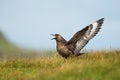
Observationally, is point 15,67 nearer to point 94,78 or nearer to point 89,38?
point 89,38

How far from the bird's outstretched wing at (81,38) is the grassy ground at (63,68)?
0.67 m

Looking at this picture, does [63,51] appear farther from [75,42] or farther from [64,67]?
[64,67]

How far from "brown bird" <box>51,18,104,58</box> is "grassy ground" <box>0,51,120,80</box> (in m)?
0.39

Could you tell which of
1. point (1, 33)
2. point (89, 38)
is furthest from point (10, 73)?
point (1, 33)

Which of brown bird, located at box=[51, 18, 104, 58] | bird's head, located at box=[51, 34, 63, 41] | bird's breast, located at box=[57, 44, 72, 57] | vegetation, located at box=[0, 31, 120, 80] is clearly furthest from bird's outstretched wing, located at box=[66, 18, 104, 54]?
vegetation, located at box=[0, 31, 120, 80]

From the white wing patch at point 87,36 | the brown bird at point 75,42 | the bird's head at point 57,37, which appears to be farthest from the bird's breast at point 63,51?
the white wing patch at point 87,36

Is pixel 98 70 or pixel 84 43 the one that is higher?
pixel 84 43

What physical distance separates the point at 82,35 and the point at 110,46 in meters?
1.66

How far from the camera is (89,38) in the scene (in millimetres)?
24781

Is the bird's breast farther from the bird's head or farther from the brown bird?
the bird's head

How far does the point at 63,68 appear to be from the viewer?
19453 millimetres

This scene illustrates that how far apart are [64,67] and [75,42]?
4.66 meters

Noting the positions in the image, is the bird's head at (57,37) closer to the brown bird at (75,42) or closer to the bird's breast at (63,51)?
the brown bird at (75,42)

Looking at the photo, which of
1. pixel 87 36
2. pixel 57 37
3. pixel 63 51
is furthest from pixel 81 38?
pixel 63 51
